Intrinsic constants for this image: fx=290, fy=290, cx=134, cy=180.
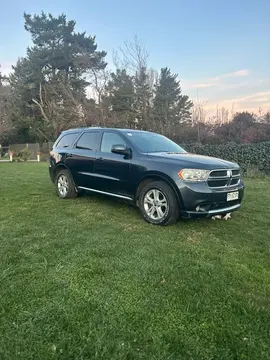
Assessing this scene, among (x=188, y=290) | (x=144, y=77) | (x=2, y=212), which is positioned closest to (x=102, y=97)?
(x=144, y=77)

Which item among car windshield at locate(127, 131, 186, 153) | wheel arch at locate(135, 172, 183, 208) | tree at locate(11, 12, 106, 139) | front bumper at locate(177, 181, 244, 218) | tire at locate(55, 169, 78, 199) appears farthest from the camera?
tree at locate(11, 12, 106, 139)

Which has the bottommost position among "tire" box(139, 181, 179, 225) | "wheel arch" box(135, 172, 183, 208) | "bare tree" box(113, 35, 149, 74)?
"tire" box(139, 181, 179, 225)

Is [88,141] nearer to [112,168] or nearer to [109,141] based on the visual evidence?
[109,141]

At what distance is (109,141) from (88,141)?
67 centimetres

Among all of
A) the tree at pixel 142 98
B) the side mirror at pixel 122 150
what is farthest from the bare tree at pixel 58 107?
the side mirror at pixel 122 150

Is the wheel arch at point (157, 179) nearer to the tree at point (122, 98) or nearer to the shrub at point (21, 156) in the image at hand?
the tree at point (122, 98)

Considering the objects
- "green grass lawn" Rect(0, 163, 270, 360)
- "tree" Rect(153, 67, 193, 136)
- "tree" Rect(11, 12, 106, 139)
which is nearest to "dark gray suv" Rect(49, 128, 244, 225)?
"green grass lawn" Rect(0, 163, 270, 360)

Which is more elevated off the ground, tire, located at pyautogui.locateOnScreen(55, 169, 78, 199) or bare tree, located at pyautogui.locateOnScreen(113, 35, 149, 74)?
bare tree, located at pyautogui.locateOnScreen(113, 35, 149, 74)

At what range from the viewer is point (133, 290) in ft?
8.43

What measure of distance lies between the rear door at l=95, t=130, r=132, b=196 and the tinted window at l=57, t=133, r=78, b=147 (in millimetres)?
1053

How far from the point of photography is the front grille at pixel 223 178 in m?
4.30

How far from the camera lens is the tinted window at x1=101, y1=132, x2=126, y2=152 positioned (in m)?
5.33

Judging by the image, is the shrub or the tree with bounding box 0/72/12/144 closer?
the shrub

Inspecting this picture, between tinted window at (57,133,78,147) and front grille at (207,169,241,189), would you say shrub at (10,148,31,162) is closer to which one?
tinted window at (57,133,78,147)
